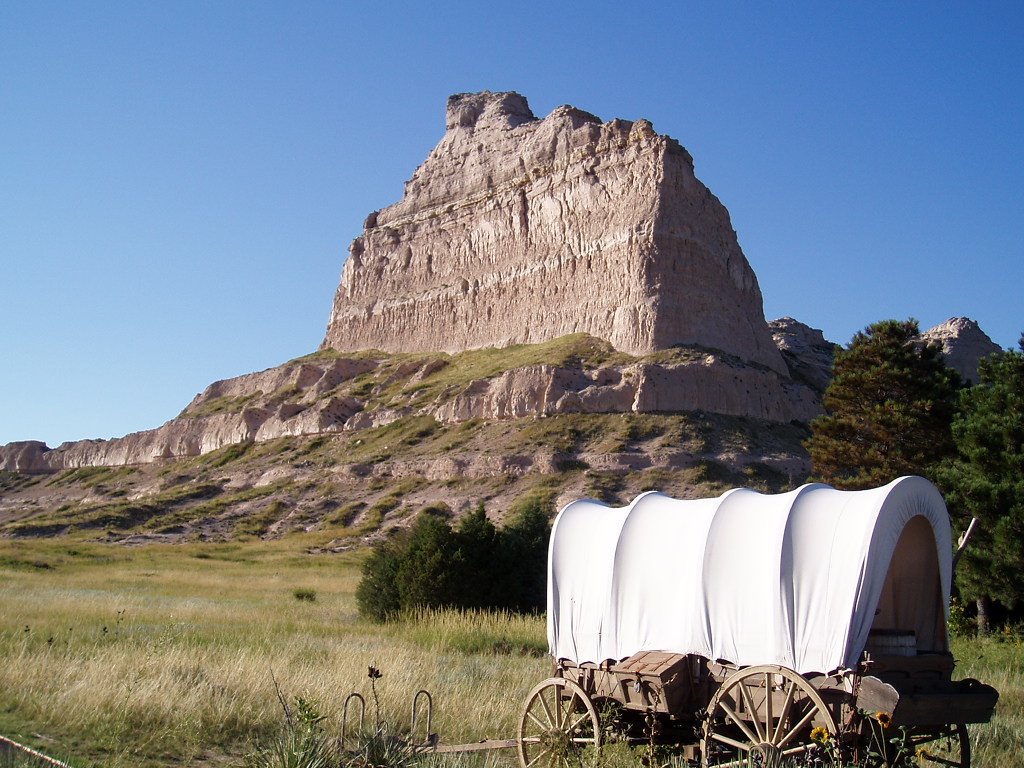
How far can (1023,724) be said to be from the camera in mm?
10961

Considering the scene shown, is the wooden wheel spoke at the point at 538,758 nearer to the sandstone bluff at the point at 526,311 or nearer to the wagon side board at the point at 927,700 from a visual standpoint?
the wagon side board at the point at 927,700

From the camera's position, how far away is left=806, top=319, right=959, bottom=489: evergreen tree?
2531 centimetres

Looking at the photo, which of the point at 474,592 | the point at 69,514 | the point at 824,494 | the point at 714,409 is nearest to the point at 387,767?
the point at 824,494

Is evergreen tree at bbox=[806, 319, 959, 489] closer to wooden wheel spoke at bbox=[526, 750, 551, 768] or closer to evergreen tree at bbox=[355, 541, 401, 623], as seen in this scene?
evergreen tree at bbox=[355, 541, 401, 623]

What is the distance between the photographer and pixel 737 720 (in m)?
7.48

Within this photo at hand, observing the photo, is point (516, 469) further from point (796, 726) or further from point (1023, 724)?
point (796, 726)

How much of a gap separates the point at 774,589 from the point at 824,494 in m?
0.92

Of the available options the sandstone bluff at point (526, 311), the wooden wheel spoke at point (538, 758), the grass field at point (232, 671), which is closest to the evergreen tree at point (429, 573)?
the grass field at point (232, 671)

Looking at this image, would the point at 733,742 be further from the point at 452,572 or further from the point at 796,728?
the point at 452,572

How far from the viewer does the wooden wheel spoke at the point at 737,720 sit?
7328 mm

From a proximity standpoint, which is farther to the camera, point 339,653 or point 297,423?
point 297,423

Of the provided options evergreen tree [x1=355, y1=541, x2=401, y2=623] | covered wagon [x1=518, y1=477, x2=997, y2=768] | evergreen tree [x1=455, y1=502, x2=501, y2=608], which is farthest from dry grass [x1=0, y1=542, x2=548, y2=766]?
evergreen tree [x1=455, y1=502, x2=501, y2=608]

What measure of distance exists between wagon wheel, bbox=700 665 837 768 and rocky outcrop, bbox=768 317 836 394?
7805 centimetres

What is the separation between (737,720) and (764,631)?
2.41ft
